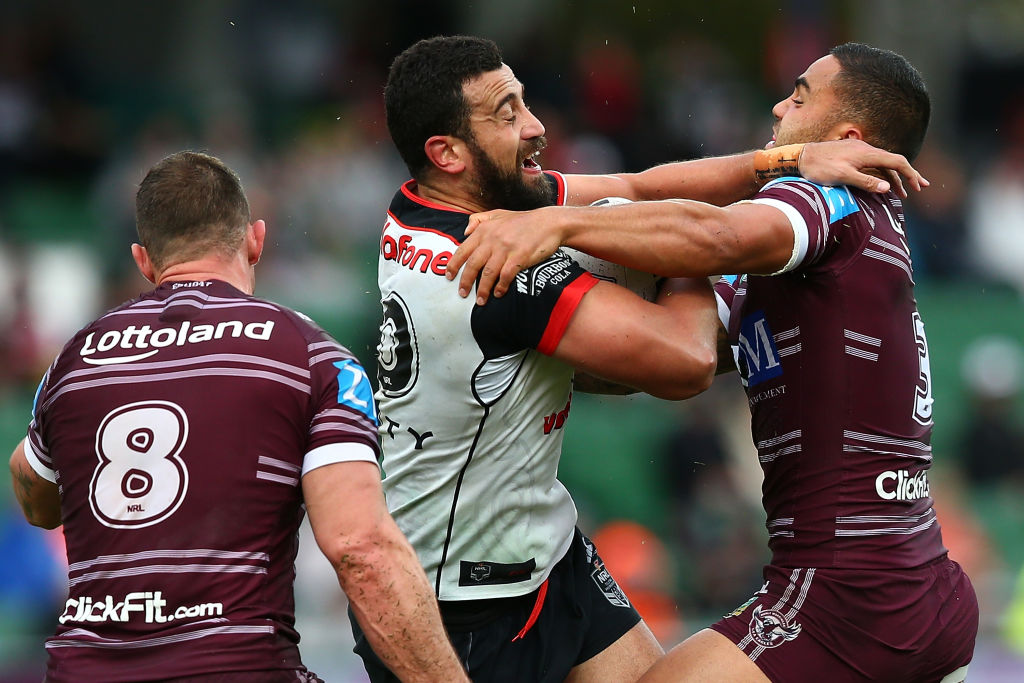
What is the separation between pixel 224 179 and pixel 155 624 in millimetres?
1518

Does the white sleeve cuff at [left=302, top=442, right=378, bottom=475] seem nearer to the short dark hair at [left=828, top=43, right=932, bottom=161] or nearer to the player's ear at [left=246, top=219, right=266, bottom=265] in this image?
the player's ear at [left=246, top=219, right=266, bottom=265]

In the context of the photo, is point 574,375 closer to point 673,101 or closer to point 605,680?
point 605,680

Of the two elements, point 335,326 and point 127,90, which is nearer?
point 335,326

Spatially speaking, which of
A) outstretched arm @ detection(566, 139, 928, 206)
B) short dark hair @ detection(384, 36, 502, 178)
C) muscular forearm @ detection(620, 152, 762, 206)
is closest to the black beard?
short dark hair @ detection(384, 36, 502, 178)

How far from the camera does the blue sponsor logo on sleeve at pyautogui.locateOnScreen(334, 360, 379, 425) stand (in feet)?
14.3

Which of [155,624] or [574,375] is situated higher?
[574,375]

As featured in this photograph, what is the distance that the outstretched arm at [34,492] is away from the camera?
15.7ft

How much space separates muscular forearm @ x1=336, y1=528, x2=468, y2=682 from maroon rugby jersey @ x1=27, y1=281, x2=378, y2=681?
0.27 m

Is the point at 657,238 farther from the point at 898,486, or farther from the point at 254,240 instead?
the point at 254,240

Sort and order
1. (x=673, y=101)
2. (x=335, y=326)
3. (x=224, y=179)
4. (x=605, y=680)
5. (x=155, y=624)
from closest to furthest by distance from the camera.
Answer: (x=155, y=624), (x=224, y=179), (x=605, y=680), (x=335, y=326), (x=673, y=101)

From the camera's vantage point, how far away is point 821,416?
4.92 metres

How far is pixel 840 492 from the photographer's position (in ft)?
16.0

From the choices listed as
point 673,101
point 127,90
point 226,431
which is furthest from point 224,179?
point 127,90

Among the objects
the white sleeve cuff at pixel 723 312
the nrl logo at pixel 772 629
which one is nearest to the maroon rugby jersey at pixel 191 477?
the nrl logo at pixel 772 629
